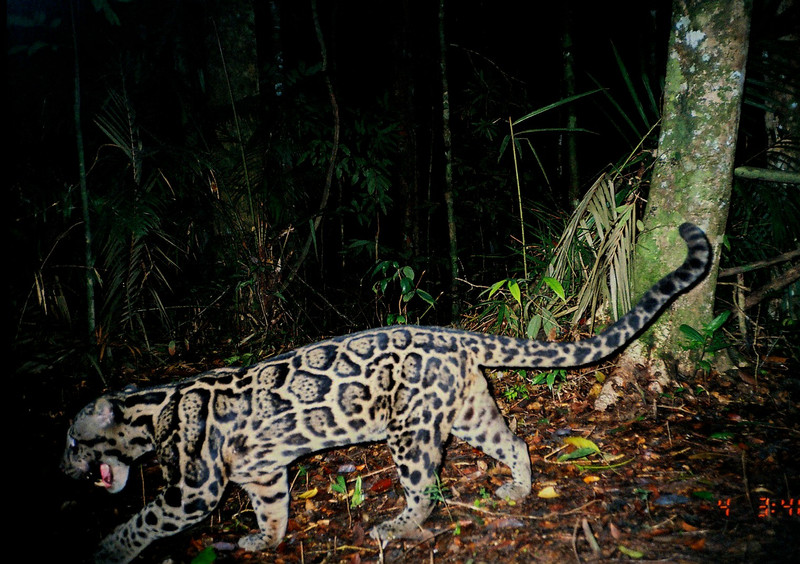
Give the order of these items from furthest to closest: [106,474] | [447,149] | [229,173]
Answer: [447,149], [229,173], [106,474]

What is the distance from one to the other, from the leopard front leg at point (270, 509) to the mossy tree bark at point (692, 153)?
2.75 metres

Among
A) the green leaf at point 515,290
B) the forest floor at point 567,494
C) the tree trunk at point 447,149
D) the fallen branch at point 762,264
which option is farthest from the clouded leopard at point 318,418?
the tree trunk at point 447,149

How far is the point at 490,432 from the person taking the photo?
304cm

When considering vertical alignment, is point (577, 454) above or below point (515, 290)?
below

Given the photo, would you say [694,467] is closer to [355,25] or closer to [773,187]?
[773,187]

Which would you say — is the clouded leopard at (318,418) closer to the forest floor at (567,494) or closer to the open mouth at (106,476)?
the open mouth at (106,476)

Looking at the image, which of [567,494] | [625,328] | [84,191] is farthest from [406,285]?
[84,191]

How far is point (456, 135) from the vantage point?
8.29m

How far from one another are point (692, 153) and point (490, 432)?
2.40 meters

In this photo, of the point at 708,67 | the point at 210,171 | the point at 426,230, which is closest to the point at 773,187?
the point at 708,67

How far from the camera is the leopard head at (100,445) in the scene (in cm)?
299

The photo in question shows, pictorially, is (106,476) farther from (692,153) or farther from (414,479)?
(692,153)
